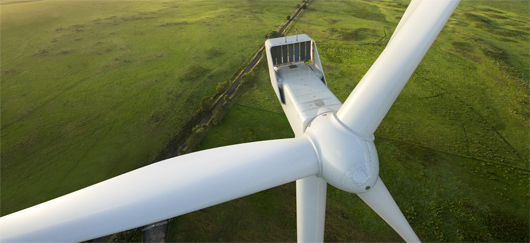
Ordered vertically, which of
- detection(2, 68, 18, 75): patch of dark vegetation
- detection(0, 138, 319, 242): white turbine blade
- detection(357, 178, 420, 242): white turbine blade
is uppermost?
detection(0, 138, 319, 242): white turbine blade

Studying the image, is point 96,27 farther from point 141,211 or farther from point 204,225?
point 141,211

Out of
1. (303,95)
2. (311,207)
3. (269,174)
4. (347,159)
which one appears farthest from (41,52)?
(347,159)

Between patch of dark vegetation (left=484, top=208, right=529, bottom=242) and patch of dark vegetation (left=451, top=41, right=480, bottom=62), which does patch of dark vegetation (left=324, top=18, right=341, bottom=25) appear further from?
patch of dark vegetation (left=484, top=208, right=529, bottom=242)

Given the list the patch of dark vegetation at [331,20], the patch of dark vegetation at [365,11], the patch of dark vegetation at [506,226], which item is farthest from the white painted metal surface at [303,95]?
the patch of dark vegetation at [365,11]

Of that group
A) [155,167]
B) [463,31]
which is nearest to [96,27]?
[155,167]

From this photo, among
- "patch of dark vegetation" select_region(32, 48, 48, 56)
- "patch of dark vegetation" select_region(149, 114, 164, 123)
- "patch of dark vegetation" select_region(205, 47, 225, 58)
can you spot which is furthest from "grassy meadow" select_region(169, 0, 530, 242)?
"patch of dark vegetation" select_region(32, 48, 48, 56)

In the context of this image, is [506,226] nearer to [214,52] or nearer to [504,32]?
[214,52]
